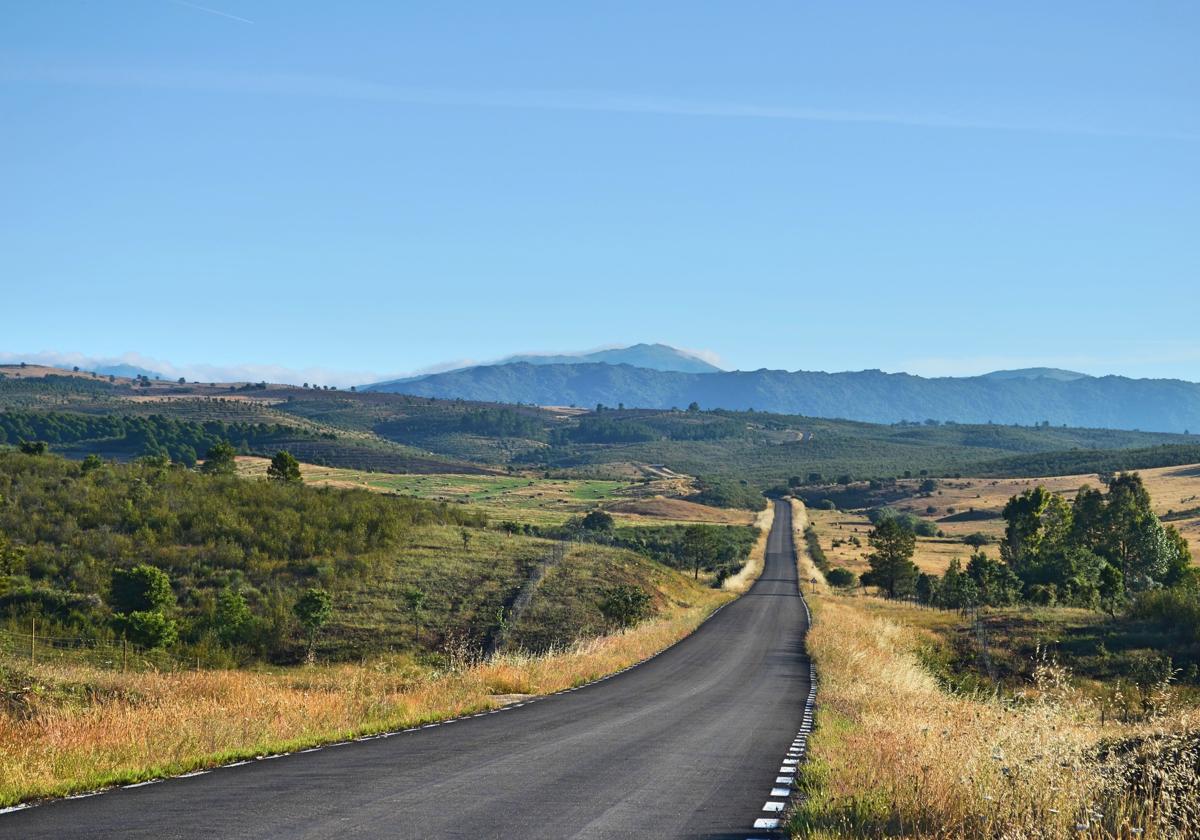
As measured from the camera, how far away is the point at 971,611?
187 ft

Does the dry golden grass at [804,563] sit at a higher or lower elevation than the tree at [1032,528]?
lower

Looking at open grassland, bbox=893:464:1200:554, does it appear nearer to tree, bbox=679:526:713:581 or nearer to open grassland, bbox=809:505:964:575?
open grassland, bbox=809:505:964:575

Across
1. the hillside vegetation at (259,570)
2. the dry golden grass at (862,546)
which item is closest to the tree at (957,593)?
the hillside vegetation at (259,570)

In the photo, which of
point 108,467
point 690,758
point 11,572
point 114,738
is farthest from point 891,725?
point 108,467

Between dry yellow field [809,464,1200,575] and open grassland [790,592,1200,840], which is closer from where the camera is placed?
open grassland [790,592,1200,840]

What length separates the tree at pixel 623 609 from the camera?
5428 cm

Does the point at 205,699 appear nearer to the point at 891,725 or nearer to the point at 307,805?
the point at 307,805

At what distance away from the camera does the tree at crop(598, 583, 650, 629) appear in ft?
178

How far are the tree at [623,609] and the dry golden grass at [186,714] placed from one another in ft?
79.2

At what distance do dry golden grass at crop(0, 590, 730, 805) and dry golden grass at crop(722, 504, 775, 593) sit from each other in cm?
6120

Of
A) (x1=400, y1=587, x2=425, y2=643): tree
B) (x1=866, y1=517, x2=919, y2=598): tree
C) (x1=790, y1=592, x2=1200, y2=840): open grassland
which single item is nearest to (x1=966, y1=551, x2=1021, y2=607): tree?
(x1=866, y1=517, x2=919, y2=598): tree

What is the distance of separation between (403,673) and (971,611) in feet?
135

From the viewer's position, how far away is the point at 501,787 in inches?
490

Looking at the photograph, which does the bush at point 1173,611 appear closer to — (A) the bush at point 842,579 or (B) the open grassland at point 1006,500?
(A) the bush at point 842,579
